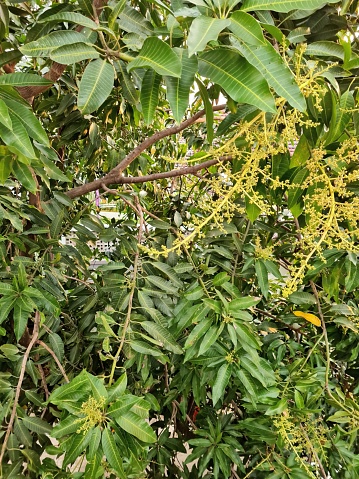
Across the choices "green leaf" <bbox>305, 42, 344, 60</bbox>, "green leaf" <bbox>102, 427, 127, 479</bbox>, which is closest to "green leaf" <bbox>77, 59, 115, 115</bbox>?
"green leaf" <bbox>305, 42, 344, 60</bbox>

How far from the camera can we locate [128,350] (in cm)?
83

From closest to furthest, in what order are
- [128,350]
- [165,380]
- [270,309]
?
[128,350]
[165,380]
[270,309]

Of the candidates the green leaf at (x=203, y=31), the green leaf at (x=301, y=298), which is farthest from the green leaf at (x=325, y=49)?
the green leaf at (x=301, y=298)

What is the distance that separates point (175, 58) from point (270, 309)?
1.00 m

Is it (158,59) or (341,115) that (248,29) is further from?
(341,115)

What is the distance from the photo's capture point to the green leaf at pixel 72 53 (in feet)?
1.81

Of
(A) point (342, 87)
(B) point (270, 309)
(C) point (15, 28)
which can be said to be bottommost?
(B) point (270, 309)

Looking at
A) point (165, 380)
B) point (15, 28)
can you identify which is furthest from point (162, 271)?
point (15, 28)

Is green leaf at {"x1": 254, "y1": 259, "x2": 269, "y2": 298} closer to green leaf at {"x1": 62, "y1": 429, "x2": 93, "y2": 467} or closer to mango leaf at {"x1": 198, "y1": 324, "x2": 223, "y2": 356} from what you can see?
mango leaf at {"x1": 198, "y1": 324, "x2": 223, "y2": 356}

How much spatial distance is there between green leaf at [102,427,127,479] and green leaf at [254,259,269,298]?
0.54 metres

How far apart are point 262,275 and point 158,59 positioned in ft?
2.09

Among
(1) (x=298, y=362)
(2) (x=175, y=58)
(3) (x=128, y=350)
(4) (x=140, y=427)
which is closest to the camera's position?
(2) (x=175, y=58)

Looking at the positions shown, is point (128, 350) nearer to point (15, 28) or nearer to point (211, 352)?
point (211, 352)

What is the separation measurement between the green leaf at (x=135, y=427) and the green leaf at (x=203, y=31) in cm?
55
